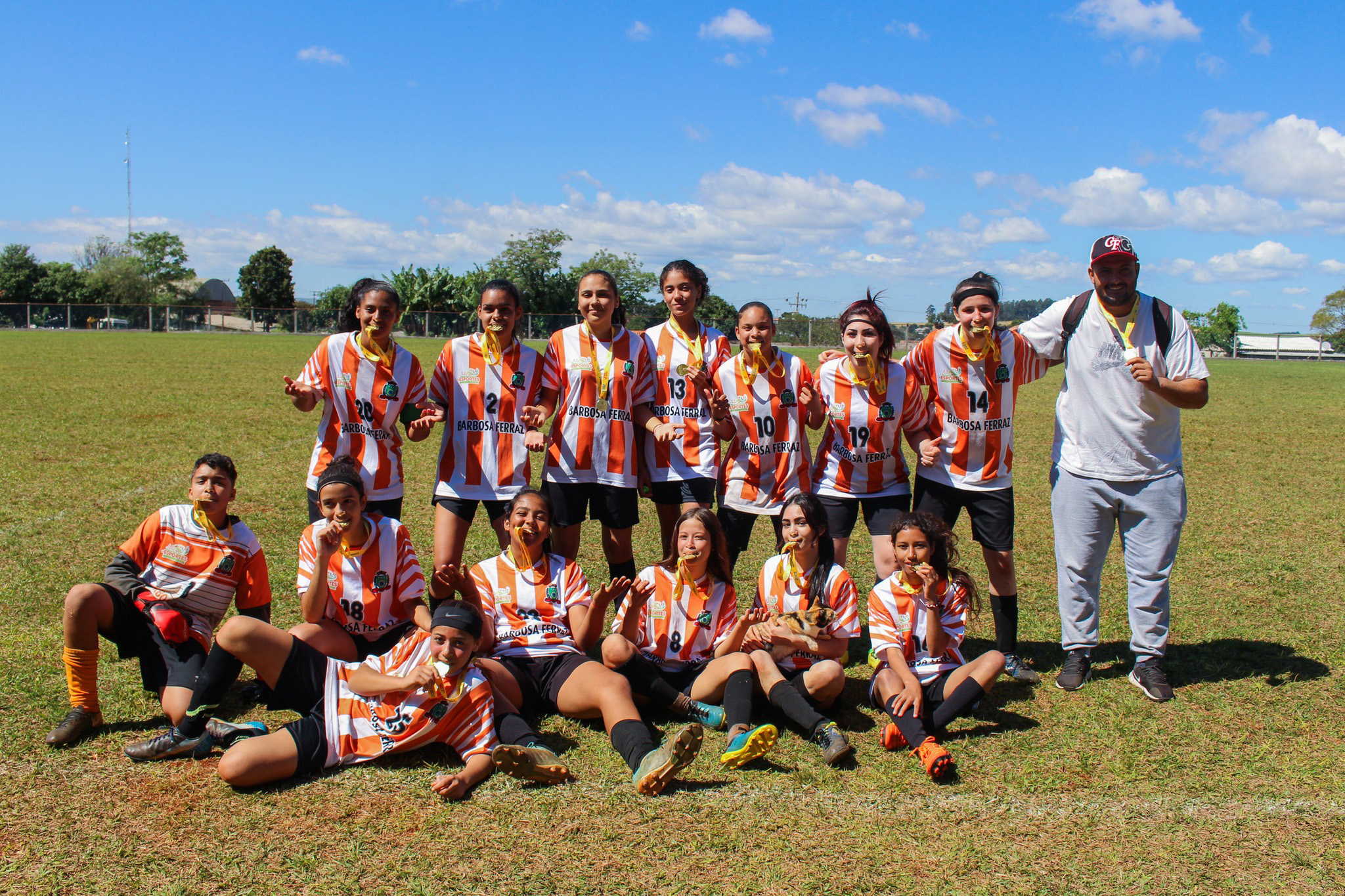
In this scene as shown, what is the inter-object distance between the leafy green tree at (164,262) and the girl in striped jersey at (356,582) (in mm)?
80844

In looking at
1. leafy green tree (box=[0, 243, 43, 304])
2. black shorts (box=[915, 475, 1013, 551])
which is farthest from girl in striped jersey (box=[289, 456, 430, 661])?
leafy green tree (box=[0, 243, 43, 304])

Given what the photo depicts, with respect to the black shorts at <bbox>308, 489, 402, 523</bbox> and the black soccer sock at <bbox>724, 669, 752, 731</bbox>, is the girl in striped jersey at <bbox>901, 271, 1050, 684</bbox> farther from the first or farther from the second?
the black shorts at <bbox>308, 489, 402, 523</bbox>

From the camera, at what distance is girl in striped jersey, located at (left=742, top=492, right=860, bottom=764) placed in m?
4.13

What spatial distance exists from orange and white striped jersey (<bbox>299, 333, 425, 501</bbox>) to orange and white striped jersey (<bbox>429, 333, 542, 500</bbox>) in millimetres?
232

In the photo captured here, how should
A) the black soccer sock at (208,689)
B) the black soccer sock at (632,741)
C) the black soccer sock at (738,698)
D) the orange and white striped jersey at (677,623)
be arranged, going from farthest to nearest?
the orange and white striped jersey at (677,623)
the black soccer sock at (738,698)
the black soccer sock at (208,689)
the black soccer sock at (632,741)

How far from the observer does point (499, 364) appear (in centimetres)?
505

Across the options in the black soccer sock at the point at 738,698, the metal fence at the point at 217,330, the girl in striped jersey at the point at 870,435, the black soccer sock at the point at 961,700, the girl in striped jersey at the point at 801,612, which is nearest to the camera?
the black soccer sock at the point at 738,698

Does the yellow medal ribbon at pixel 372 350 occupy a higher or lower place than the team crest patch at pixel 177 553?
higher

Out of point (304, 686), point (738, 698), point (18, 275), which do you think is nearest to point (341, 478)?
point (304, 686)

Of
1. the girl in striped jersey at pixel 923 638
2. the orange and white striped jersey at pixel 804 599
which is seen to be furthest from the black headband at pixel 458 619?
the girl in striped jersey at pixel 923 638

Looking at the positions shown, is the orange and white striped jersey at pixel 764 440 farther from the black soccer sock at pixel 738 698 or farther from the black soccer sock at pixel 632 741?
the black soccer sock at pixel 632 741

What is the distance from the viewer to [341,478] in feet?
13.7

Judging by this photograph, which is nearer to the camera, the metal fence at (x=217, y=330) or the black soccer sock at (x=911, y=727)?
the black soccer sock at (x=911, y=727)

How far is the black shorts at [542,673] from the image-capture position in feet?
13.7
